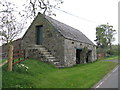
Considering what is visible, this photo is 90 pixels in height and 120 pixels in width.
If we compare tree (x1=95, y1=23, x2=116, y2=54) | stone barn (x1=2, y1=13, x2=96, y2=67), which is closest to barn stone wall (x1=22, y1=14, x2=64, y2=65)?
stone barn (x1=2, y1=13, x2=96, y2=67)

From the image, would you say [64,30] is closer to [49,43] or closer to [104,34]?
[49,43]

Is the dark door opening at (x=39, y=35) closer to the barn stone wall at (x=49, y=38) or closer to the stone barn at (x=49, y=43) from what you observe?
the stone barn at (x=49, y=43)

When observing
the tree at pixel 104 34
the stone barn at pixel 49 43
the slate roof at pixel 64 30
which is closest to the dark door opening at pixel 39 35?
the stone barn at pixel 49 43

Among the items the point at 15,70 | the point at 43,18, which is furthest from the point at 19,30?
the point at 15,70

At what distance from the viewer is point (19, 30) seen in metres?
29.3

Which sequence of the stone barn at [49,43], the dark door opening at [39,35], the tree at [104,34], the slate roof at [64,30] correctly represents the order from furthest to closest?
the tree at [104,34]
the dark door opening at [39,35]
the slate roof at [64,30]
the stone barn at [49,43]

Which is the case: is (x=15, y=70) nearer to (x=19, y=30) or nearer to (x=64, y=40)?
(x=64, y=40)

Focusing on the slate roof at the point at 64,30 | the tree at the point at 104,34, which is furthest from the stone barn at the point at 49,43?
the tree at the point at 104,34

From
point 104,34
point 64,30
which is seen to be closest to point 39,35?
point 64,30

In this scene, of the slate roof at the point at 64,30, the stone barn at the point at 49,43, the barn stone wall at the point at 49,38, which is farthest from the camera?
the slate roof at the point at 64,30

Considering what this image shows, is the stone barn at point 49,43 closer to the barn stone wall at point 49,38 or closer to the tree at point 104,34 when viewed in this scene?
the barn stone wall at point 49,38

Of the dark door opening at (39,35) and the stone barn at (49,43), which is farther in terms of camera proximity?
the dark door opening at (39,35)

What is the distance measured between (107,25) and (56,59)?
1648 inches

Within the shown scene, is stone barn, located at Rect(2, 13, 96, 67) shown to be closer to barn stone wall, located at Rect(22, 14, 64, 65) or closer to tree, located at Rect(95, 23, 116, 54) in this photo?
barn stone wall, located at Rect(22, 14, 64, 65)
